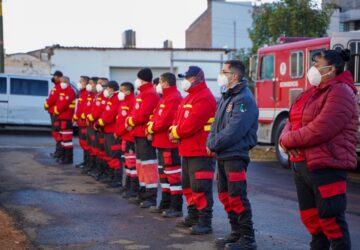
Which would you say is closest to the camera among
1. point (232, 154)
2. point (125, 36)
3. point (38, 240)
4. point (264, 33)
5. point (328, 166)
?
point (328, 166)

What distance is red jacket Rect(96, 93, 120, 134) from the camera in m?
10.9

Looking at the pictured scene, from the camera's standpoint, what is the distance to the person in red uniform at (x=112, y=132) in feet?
35.9

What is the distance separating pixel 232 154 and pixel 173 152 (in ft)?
6.55

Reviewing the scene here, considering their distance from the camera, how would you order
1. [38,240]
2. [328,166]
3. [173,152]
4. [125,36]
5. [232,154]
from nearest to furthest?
[328,166] < [232,154] < [38,240] < [173,152] < [125,36]

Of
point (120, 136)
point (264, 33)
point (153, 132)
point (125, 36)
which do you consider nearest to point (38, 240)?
point (153, 132)

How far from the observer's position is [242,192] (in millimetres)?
6531

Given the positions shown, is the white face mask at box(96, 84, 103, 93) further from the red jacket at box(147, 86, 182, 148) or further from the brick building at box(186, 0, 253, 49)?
the brick building at box(186, 0, 253, 49)

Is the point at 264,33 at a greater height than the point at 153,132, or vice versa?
the point at 264,33

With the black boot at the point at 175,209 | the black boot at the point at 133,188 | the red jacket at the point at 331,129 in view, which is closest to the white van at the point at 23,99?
the black boot at the point at 133,188

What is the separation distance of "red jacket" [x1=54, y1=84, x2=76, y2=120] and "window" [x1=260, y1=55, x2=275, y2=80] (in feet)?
15.3

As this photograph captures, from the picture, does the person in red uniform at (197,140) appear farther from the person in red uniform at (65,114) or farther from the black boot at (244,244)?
the person in red uniform at (65,114)

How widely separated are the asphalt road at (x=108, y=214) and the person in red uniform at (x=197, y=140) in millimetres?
360

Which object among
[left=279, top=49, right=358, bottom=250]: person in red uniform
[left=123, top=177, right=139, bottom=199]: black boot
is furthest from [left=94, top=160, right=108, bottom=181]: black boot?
[left=279, top=49, right=358, bottom=250]: person in red uniform

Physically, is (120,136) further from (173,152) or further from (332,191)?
(332,191)
